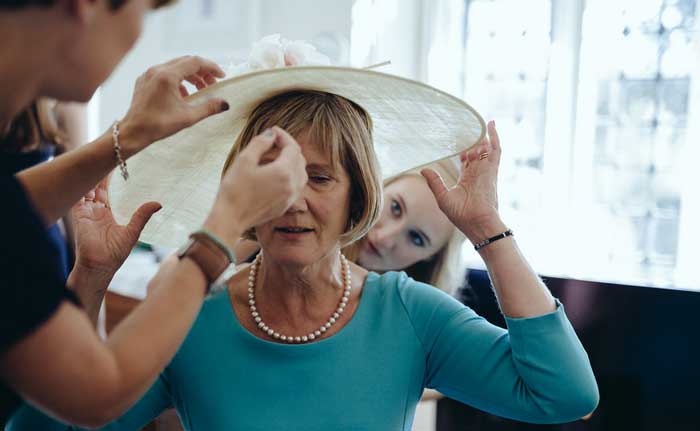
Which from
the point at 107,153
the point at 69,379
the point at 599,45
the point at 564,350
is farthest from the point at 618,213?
the point at 69,379

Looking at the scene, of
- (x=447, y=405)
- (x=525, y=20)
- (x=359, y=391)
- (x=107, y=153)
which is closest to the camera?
(x=107, y=153)

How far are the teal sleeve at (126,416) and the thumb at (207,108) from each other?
0.49 meters

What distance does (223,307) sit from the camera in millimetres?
1259

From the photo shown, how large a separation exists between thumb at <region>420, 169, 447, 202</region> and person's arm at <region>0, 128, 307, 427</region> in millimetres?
458

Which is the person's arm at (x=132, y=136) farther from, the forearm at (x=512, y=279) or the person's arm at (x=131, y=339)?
the forearm at (x=512, y=279)

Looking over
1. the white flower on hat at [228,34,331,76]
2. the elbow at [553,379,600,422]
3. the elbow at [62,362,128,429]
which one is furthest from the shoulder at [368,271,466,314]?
the elbow at [62,362,128,429]

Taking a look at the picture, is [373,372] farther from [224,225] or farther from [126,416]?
[224,225]

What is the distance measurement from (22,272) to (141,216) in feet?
1.99

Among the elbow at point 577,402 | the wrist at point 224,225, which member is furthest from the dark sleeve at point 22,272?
the elbow at point 577,402

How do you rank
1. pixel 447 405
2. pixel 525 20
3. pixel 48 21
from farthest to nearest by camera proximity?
pixel 525 20 → pixel 447 405 → pixel 48 21

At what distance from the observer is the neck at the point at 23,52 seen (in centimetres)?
62

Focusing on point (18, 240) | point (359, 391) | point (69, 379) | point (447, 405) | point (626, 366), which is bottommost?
point (447, 405)

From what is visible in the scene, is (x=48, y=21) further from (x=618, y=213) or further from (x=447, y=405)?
(x=618, y=213)

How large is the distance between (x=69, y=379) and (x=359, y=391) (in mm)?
616
